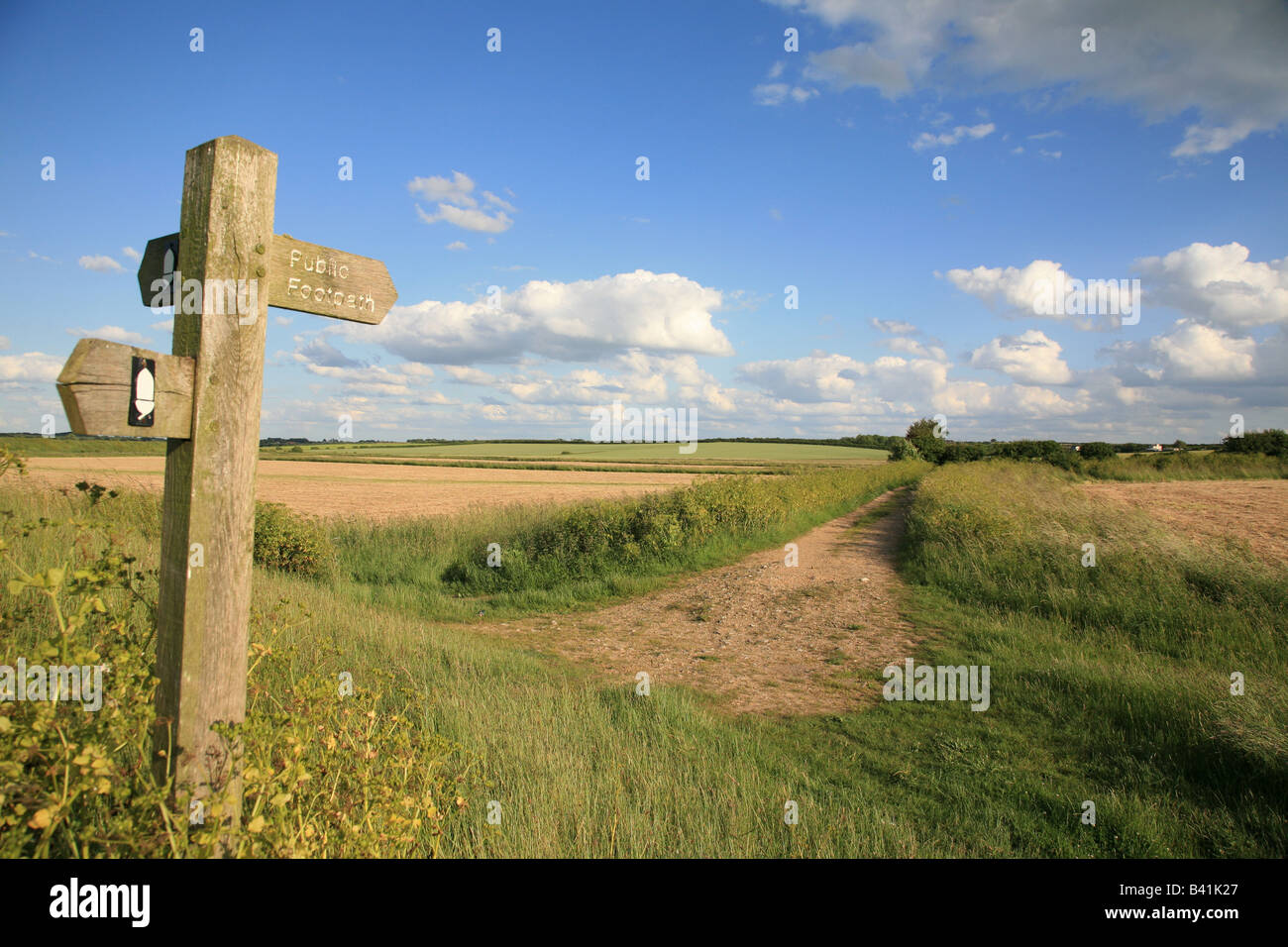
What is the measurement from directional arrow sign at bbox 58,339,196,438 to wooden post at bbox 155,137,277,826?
0.05 metres

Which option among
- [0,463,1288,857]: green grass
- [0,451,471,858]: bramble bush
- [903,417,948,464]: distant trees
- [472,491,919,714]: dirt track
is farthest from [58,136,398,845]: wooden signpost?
[903,417,948,464]: distant trees

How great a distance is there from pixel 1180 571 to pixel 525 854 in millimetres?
9393

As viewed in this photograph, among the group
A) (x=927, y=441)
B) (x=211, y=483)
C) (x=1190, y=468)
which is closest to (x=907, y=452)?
(x=927, y=441)

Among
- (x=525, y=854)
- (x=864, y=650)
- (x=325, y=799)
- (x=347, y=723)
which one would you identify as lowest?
(x=864, y=650)

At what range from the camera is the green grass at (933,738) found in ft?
10.3

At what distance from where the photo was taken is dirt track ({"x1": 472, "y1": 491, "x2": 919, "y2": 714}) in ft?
21.6

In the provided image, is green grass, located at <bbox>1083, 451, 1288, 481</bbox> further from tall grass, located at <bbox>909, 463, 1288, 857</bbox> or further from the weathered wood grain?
the weathered wood grain

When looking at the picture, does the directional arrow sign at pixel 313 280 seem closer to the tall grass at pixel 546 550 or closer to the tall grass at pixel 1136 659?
the tall grass at pixel 1136 659

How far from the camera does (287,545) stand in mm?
10453

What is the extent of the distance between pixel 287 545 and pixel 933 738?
9.61 m
